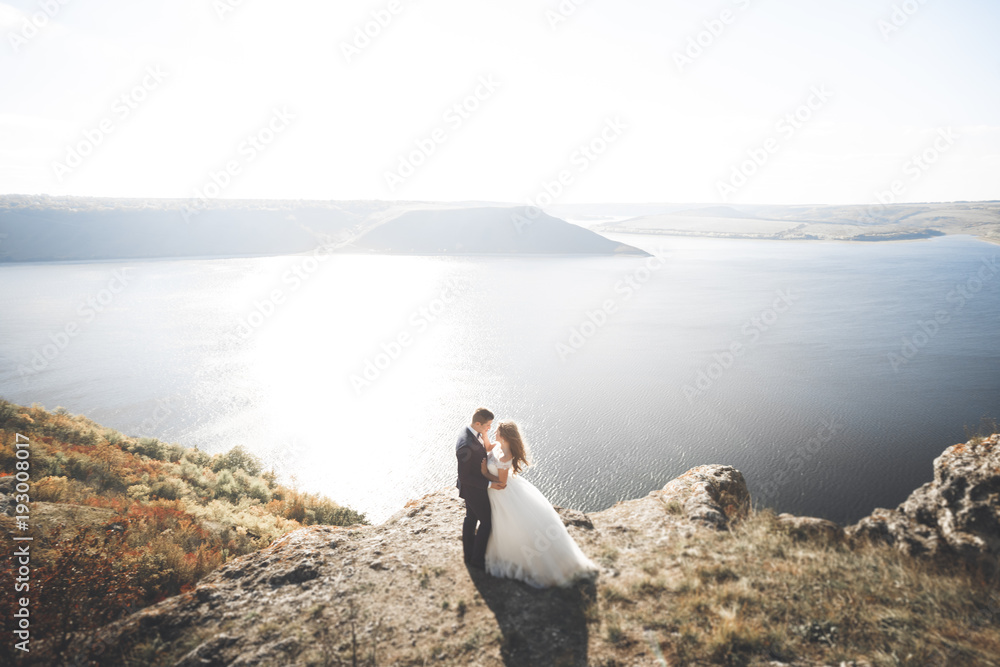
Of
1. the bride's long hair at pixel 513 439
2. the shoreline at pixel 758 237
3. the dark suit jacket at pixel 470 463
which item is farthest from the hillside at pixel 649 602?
the shoreline at pixel 758 237

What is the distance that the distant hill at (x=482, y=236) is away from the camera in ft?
391

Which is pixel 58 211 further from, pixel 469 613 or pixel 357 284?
pixel 469 613

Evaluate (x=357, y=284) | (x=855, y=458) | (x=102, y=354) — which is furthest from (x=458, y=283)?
(x=855, y=458)

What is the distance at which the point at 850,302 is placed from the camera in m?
48.8

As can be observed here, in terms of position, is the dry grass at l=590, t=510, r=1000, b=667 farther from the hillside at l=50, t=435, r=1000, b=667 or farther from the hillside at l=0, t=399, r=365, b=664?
the hillside at l=0, t=399, r=365, b=664

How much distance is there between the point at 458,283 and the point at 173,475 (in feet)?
189

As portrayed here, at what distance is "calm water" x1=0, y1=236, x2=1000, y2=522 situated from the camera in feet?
63.0
